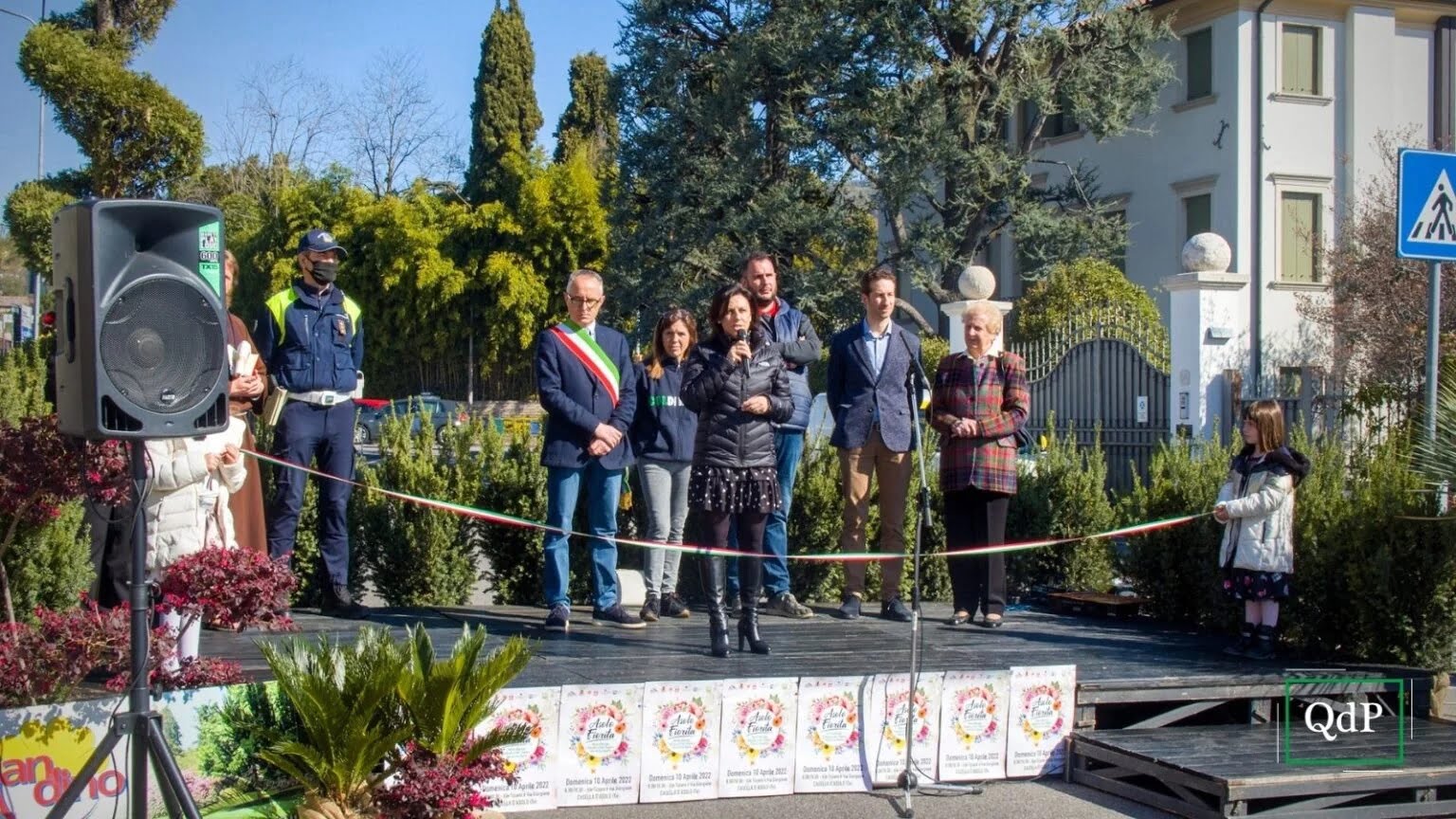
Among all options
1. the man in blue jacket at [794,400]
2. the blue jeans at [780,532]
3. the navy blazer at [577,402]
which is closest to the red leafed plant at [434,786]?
the navy blazer at [577,402]

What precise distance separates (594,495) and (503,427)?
1.89 metres

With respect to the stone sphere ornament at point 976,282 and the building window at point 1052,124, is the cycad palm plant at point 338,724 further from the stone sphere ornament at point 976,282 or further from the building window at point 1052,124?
the building window at point 1052,124

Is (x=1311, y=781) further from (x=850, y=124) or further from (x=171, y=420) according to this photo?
(x=850, y=124)

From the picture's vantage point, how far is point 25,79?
565 inches

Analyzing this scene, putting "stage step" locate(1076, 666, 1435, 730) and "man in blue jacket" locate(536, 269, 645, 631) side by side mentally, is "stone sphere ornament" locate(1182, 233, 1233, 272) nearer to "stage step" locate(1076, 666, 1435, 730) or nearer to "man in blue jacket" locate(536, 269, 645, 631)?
"stage step" locate(1076, 666, 1435, 730)

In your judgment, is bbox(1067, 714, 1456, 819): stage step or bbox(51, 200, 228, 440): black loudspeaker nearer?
bbox(51, 200, 228, 440): black loudspeaker

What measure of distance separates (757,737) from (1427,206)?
4.73 metres

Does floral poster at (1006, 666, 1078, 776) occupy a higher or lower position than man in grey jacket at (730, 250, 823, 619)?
lower

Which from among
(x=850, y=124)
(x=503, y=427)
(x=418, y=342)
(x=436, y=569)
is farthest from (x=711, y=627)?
(x=418, y=342)

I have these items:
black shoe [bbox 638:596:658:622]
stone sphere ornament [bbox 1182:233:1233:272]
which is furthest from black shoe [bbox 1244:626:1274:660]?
stone sphere ornament [bbox 1182:233:1233:272]

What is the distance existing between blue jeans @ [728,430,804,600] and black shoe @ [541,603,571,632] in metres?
1.02

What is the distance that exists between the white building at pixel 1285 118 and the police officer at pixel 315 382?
20691 millimetres

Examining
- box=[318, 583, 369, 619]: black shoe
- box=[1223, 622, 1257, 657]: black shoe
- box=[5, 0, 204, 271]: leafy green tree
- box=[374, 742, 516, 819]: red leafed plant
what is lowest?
box=[374, 742, 516, 819]: red leafed plant

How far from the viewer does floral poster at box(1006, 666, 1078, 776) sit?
6102 millimetres
